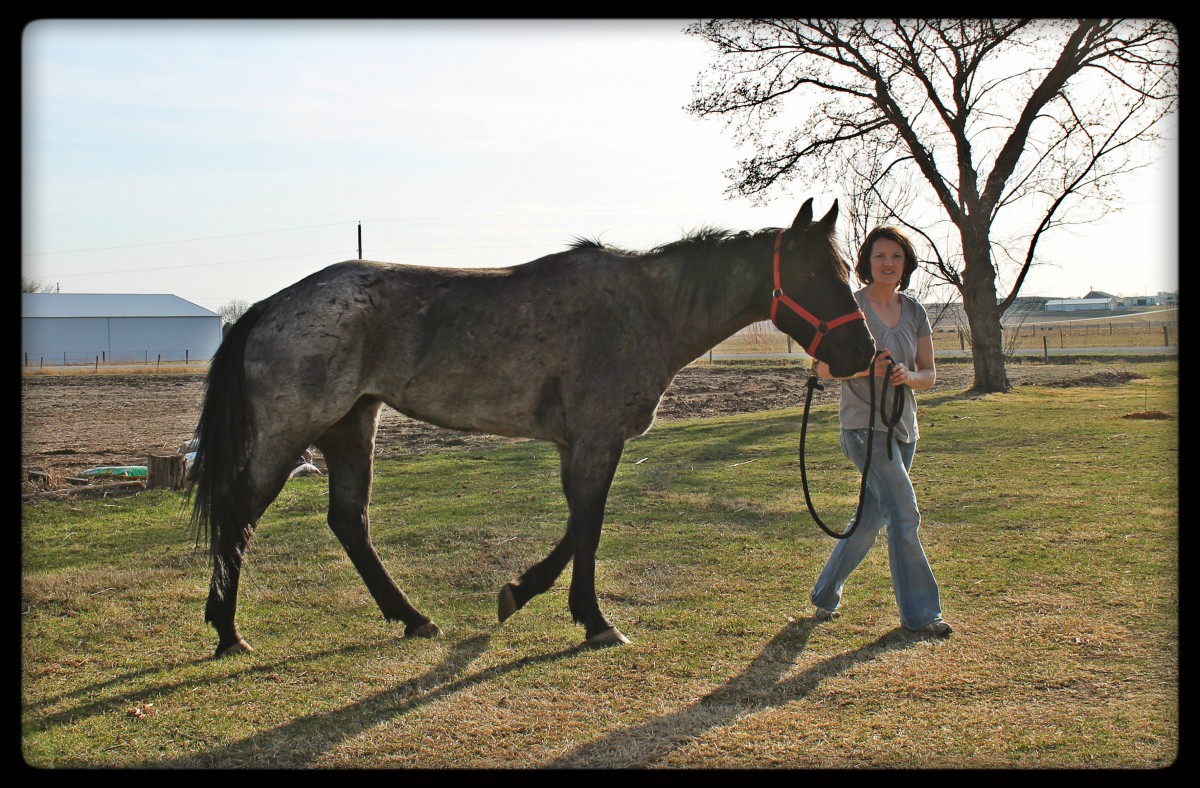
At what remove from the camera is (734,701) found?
386cm

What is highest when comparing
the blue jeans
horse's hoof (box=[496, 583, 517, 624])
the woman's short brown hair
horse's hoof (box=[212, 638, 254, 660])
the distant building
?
the distant building

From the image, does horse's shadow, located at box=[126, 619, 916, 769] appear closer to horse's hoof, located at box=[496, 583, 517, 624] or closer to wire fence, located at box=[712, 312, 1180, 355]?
horse's hoof, located at box=[496, 583, 517, 624]

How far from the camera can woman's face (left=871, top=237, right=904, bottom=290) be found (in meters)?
4.83

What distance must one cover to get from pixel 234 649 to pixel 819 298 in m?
3.68

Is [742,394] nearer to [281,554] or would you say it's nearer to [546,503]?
[546,503]

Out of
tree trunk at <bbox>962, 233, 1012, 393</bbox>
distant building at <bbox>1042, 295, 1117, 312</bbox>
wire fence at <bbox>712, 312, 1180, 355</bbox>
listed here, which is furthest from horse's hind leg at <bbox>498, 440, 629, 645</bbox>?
distant building at <bbox>1042, 295, 1117, 312</bbox>

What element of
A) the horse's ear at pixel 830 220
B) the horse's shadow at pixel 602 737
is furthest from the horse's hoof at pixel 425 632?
the horse's ear at pixel 830 220

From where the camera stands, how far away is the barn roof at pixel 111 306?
51.9 metres

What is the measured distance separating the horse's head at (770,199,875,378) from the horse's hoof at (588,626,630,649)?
184cm

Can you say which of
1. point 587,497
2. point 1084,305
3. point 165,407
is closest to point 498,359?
point 587,497

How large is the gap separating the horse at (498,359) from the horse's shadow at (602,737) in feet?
2.23

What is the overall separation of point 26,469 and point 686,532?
816cm
